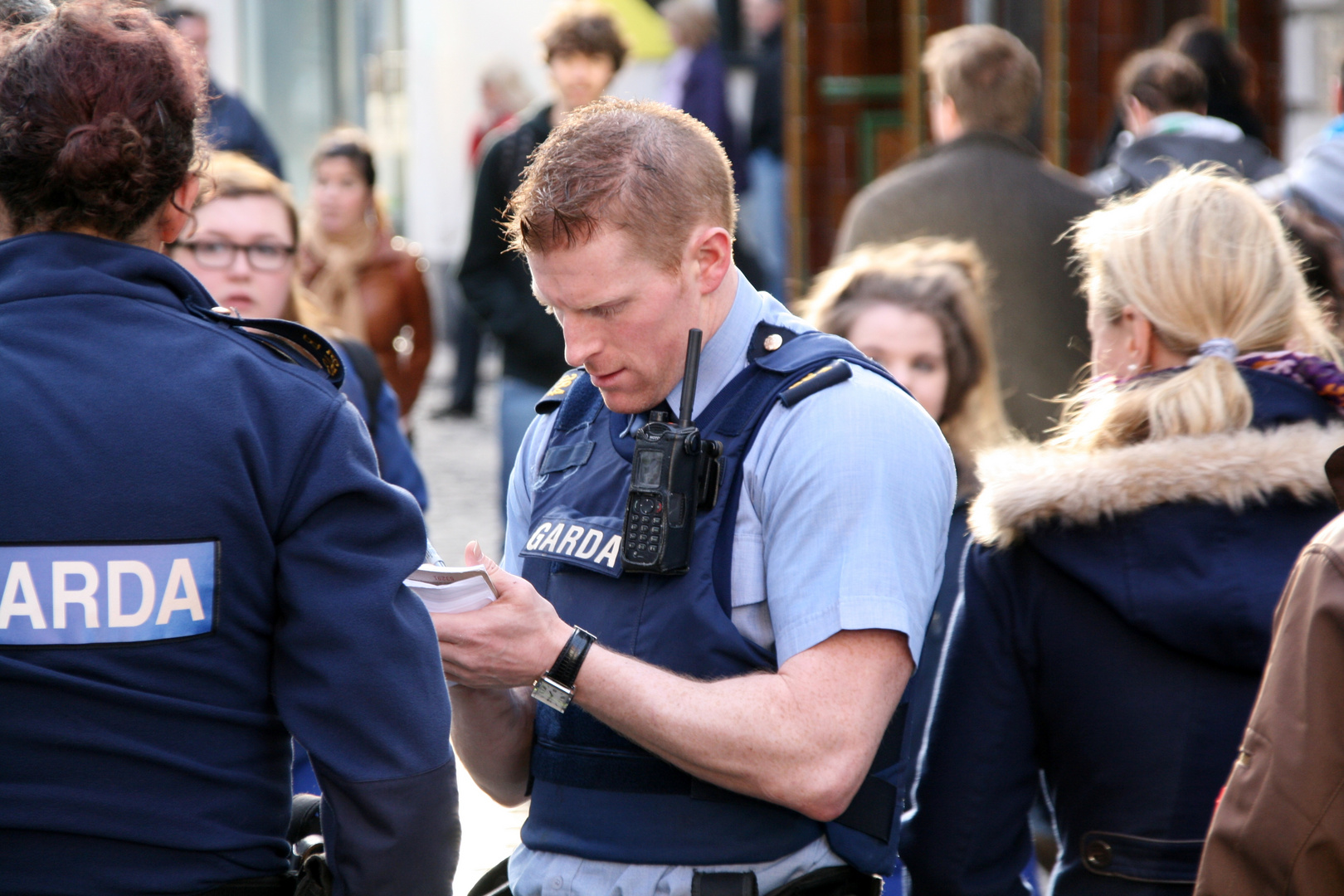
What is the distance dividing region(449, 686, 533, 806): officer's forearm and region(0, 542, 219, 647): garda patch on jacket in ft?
1.85

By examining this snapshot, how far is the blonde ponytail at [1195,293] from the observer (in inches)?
88.5

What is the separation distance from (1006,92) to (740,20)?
822 cm

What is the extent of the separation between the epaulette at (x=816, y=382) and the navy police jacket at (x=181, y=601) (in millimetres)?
517

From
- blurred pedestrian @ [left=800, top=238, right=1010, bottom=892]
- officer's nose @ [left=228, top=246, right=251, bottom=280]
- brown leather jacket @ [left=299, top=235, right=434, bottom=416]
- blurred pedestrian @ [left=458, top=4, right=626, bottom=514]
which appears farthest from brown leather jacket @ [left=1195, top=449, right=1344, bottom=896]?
brown leather jacket @ [left=299, top=235, right=434, bottom=416]

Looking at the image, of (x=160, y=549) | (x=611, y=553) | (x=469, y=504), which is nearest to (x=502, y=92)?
(x=469, y=504)

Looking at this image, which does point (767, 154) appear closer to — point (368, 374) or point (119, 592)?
point (368, 374)

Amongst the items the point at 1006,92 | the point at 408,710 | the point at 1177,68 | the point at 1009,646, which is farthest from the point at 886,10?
the point at 408,710

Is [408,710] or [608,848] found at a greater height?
[408,710]

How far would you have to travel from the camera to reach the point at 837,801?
190 cm

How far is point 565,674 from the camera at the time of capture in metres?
1.88

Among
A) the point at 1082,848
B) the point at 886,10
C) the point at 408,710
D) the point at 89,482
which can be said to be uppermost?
the point at 886,10

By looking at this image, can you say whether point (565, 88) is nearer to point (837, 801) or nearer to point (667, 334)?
point (667, 334)

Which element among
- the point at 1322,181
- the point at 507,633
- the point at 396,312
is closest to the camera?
the point at 507,633

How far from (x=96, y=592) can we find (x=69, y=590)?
0.09ft
